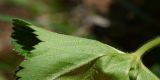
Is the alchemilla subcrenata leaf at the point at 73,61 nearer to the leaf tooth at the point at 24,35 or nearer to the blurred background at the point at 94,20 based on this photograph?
the leaf tooth at the point at 24,35

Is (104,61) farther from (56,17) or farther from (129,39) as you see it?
(56,17)

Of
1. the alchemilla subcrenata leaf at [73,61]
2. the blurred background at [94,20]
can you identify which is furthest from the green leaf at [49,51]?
the blurred background at [94,20]

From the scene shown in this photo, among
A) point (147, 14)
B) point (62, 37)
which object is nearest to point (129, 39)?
point (147, 14)

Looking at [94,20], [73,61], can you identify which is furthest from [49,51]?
[94,20]

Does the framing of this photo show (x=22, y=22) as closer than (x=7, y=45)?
Yes

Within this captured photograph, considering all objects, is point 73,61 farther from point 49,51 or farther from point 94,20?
point 94,20

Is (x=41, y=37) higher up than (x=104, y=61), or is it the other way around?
(x=41, y=37)
